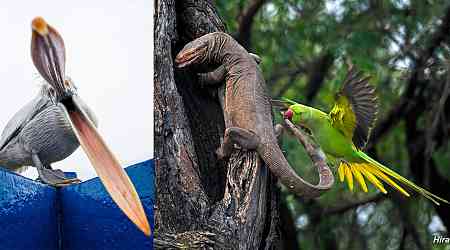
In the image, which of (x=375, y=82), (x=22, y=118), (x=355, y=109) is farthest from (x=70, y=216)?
(x=375, y=82)

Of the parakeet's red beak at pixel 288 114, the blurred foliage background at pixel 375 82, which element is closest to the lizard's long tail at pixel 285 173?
the parakeet's red beak at pixel 288 114

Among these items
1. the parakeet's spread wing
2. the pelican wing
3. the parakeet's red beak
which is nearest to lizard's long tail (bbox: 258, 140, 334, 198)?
the parakeet's red beak

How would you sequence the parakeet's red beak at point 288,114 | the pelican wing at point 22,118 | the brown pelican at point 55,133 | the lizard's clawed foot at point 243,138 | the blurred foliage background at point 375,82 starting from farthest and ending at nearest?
the blurred foliage background at point 375,82 → the parakeet's red beak at point 288,114 → the lizard's clawed foot at point 243,138 → the pelican wing at point 22,118 → the brown pelican at point 55,133

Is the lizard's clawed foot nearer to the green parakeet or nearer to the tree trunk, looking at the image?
the tree trunk

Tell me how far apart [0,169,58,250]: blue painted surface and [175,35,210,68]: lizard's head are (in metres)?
0.30

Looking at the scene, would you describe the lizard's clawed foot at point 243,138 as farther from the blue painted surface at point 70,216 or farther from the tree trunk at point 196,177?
the blue painted surface at point 70,216

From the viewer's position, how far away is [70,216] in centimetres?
136

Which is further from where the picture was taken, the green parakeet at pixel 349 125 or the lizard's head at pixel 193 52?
the green parakeet at pixel 349 125

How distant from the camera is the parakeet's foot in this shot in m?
1.33

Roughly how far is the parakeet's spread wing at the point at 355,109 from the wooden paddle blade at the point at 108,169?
62 cm

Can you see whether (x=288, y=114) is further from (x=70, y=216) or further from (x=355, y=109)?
(x=70, y=216)

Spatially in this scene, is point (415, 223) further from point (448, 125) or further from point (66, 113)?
point (66, 113)

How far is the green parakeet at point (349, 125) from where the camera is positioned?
5.29ft

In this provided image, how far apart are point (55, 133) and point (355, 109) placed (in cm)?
60
